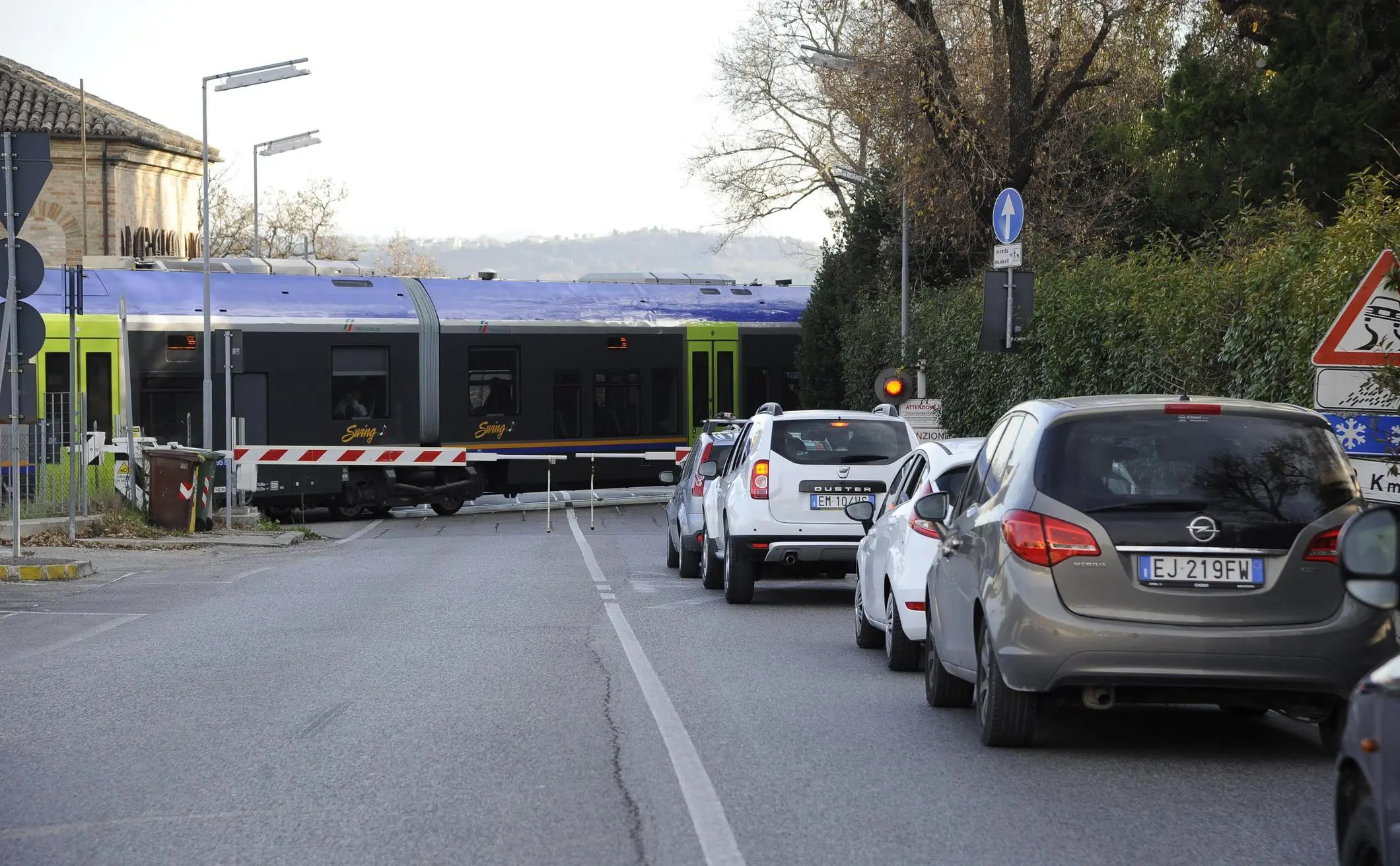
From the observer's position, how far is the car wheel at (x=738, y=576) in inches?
625

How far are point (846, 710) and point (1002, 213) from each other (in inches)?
401

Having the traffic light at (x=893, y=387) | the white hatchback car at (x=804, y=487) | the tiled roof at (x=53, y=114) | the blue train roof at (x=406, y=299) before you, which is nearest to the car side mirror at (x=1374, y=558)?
the white hatchback car at (x=804, y=487)

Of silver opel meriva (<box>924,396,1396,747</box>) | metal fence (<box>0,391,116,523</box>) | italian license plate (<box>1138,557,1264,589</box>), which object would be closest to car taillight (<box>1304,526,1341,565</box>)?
silver opel meriva (<box>924,396,1396,747</box>)

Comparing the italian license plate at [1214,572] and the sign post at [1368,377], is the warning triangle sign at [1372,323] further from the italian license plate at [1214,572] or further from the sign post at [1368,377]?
the italian license plate at [1214,572]

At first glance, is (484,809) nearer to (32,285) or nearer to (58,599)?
(58,599)

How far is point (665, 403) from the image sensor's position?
1425 inches

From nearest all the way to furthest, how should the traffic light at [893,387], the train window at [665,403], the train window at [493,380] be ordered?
the traffic light at [893,387] < the train window at [493,380] < the train window at [665,403]

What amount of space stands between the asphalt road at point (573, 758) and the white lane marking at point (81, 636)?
0.05 m

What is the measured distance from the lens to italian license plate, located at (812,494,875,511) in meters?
15.9

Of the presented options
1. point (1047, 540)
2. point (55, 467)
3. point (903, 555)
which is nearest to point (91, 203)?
point (55, 467)

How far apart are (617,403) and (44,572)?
1787 centimetres

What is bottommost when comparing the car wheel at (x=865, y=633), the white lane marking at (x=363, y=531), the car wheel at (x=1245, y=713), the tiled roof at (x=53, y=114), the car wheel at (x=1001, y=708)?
the white lane marking at (x=363, y=531)

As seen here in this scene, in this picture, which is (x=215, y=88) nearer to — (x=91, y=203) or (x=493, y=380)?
(x=493, y=380)

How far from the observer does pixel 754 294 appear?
3897cm
